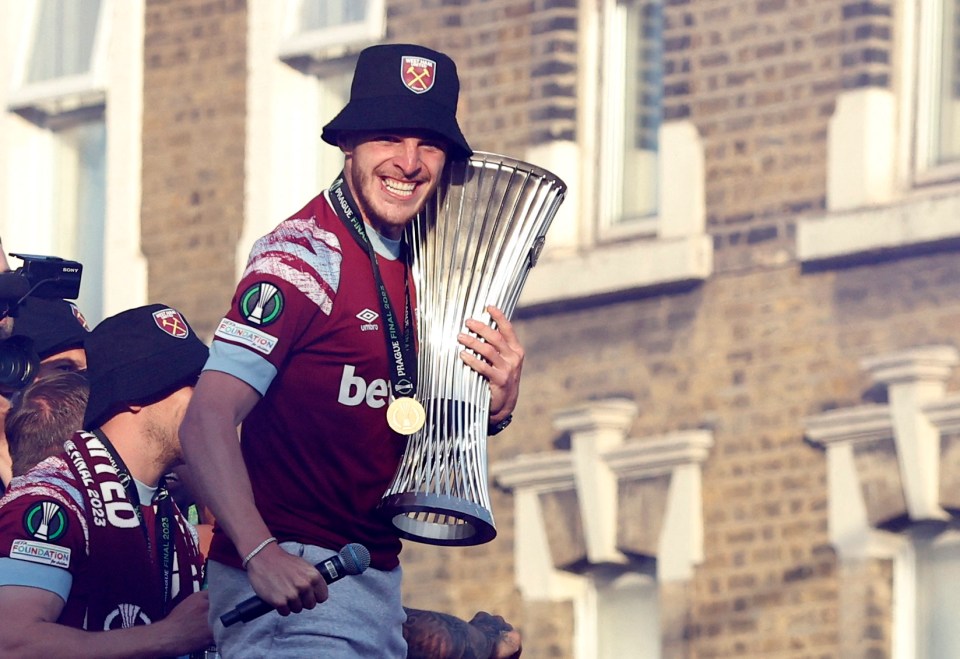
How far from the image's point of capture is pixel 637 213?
49.5 ft

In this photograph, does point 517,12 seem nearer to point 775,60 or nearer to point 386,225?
point 775,60

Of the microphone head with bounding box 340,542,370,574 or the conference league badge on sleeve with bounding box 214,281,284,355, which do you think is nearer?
the microphone head with bounding box 340,542,370,574

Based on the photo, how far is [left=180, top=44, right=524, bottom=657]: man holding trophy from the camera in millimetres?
6500

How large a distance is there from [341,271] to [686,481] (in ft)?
25.3

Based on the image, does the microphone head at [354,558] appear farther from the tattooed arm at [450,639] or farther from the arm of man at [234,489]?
the tattooed arm at [450,639]

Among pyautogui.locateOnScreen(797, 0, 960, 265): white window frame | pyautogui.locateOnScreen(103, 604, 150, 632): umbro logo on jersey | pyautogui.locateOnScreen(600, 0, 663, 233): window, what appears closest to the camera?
pyautogui.locateOnScreen(103, 604, 150, 632): umbro logo on jersey

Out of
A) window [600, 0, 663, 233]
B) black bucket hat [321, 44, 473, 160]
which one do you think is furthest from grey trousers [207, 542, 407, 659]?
window [600, 0, 663, 233]

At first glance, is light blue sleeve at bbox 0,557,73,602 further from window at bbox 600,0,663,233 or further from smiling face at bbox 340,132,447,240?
window at bbox 600,0,663,233

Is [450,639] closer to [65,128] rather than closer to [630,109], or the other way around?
[630,109]

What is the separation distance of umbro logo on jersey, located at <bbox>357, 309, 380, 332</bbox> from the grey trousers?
513 millimetres

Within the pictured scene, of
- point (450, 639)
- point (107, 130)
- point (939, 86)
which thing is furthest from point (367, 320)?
point (107, 130)

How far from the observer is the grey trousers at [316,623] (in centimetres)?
650

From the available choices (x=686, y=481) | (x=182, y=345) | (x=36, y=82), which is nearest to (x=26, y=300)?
(x=182, y=345)

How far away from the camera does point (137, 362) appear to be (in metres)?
7.41
